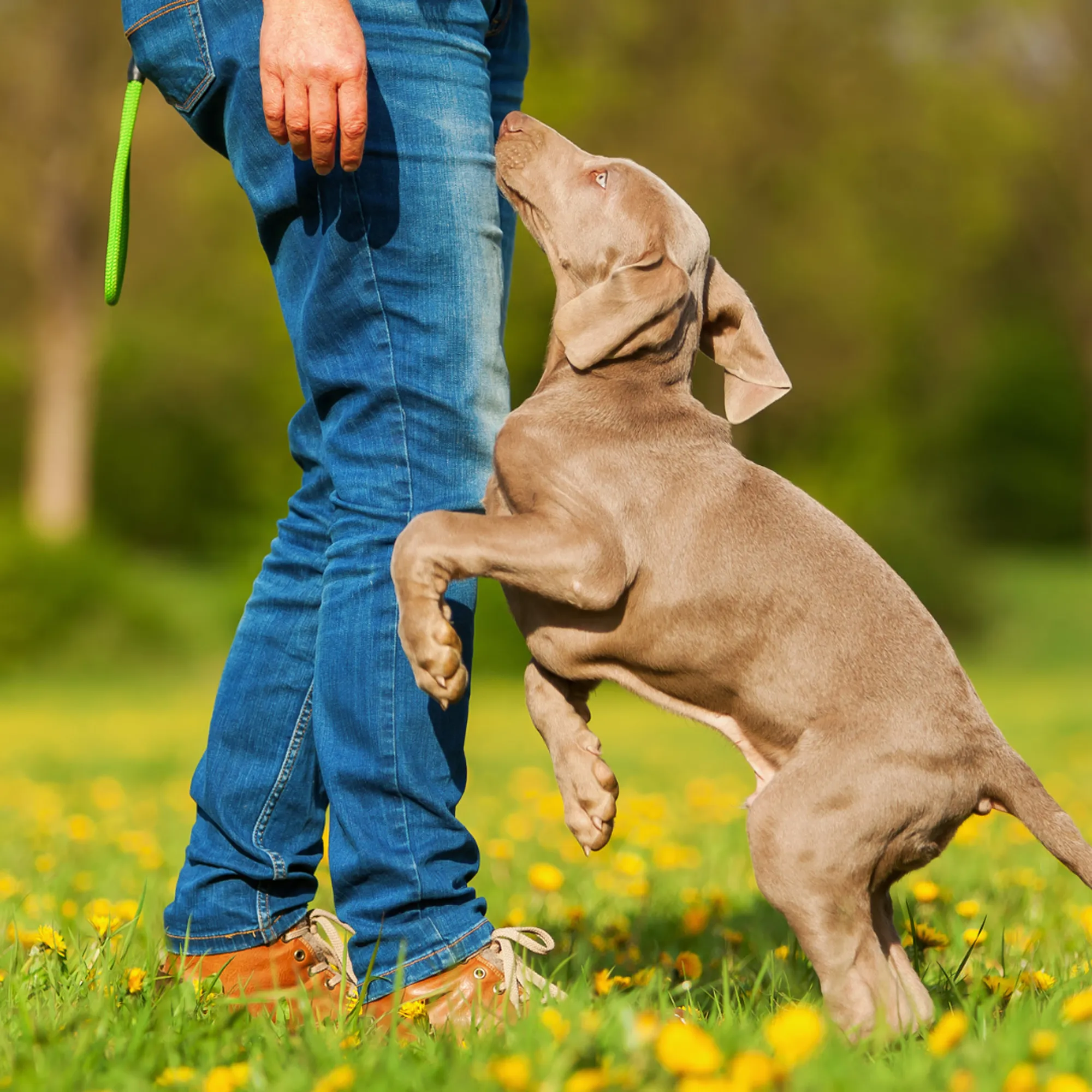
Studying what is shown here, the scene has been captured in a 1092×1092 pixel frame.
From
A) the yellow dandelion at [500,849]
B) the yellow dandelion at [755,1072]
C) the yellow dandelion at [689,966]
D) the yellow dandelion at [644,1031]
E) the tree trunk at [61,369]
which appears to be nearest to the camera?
the yellow dandelion at [755,1072]

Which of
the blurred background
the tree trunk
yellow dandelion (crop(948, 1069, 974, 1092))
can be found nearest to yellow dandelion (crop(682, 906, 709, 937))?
yellow dandelion (crop(948, 1069, 974, 1092))

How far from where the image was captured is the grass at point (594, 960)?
1.78m

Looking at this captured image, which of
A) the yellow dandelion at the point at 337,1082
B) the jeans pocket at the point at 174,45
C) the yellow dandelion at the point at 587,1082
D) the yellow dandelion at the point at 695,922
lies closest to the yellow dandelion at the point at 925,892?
the yellow dandelion at the point at 695,922

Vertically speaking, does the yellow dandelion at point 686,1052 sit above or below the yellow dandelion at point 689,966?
above

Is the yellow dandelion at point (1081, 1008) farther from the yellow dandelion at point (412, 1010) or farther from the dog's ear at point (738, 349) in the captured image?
the dog's ear at point (738, 349)

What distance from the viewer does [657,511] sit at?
95.3 inches

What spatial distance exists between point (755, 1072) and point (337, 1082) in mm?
524

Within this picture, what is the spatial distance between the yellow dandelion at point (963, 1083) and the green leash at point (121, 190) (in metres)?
1.92

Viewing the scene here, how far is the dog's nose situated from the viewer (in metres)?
2.74

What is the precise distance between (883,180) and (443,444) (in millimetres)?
22958

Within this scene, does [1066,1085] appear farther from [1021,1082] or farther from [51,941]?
[51,941]

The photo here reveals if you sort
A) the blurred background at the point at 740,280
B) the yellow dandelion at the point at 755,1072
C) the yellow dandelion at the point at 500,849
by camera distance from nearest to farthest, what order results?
the yellow dandelion at the point at 755,1072 → the yellow dandelion at the point at 500,849 → the blurred background at the point at 740,280

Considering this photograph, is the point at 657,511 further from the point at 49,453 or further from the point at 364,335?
the point at 49,453

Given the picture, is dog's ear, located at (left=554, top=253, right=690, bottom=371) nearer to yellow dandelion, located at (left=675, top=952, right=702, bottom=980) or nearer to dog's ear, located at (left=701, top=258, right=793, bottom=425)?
dog's ear, located at (left=701, top=258, right=793, bottom=425)
